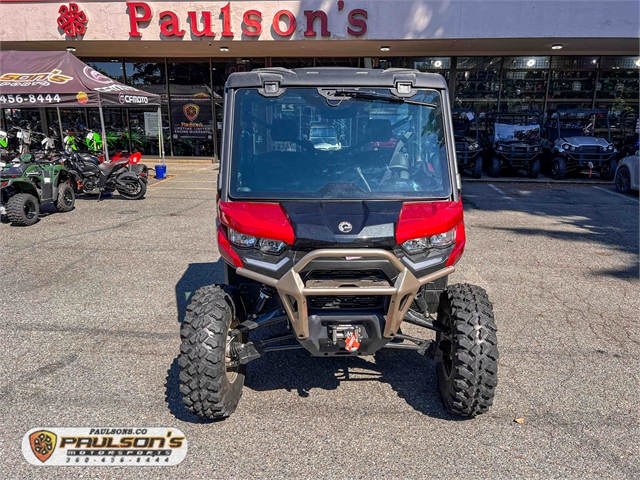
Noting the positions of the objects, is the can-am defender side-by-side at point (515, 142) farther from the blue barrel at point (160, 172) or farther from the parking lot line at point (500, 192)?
the blue barrel at point (160, 172)

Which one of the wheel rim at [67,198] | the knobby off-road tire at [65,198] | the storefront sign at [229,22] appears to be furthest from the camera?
the storefront sign at [229,22]

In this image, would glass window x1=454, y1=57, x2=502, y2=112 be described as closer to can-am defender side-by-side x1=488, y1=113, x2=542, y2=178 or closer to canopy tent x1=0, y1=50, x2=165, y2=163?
can-am defender side-by-side x1=488, y1=113, x2=542, y2=178

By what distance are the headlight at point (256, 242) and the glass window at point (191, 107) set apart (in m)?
16.5

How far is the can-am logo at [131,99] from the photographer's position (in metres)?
11.8

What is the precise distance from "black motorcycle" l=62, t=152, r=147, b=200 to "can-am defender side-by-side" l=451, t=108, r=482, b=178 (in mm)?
8903

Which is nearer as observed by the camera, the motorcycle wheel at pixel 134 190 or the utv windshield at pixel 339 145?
the utv windshield at pixel 339 145

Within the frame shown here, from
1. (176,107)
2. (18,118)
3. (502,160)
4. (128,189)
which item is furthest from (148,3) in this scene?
(502,160)

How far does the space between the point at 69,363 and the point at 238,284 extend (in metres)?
1.69

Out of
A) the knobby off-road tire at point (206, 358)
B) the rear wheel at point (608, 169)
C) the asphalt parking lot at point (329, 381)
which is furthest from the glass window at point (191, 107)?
the knobby off-road tire at point (206, 358)

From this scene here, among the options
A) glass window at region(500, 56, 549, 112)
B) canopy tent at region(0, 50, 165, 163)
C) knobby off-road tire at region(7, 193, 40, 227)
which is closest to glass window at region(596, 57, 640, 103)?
glass window at region(500, 56, 549, 112)

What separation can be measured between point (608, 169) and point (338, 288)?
1461cm

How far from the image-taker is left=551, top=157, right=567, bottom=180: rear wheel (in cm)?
1443

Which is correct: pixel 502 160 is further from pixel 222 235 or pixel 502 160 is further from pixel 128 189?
pixel 222 235

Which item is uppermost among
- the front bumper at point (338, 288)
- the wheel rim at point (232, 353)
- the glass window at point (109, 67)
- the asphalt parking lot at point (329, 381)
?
the glass window at point (109, 67)
